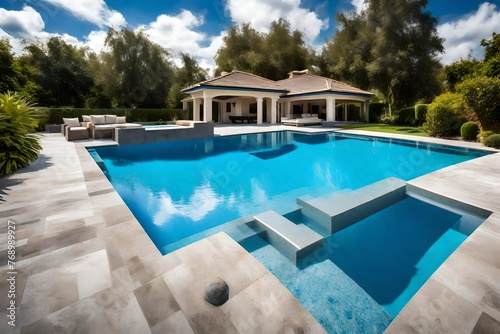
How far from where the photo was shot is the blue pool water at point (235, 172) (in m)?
4.98

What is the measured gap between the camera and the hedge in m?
17.9

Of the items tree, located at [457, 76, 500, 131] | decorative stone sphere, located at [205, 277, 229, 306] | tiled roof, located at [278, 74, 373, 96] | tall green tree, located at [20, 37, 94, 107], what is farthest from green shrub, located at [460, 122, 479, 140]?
tall green tree, located at [20, 37, 94, 107]

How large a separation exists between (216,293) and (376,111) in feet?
95.8

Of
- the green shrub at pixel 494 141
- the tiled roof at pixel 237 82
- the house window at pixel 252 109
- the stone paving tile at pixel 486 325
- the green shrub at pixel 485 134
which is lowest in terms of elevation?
the stone paving tile at pixel 486 325

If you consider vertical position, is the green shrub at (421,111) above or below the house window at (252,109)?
below

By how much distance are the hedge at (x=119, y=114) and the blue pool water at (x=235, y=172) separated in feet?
36.2

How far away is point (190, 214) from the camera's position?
16.1 feet

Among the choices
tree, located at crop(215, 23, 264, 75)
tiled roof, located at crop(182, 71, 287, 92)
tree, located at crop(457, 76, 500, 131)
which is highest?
tree, located at crop(215, 23, 264, 75)

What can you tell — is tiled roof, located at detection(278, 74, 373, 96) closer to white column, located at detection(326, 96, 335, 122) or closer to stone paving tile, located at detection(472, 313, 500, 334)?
white column, located at detection(326, 96, 335, 122)

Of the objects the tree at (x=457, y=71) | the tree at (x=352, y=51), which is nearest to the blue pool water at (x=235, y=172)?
the tree at (x=457, y=71)

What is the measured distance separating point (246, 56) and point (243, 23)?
5727 mm

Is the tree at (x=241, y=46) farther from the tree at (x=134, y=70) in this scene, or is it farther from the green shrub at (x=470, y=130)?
the green shrub at (x=470, y=130)

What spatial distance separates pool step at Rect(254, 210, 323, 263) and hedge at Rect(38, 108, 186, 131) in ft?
64.4

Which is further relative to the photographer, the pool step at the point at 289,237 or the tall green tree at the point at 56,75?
the tall green tree at the point at 56,75
